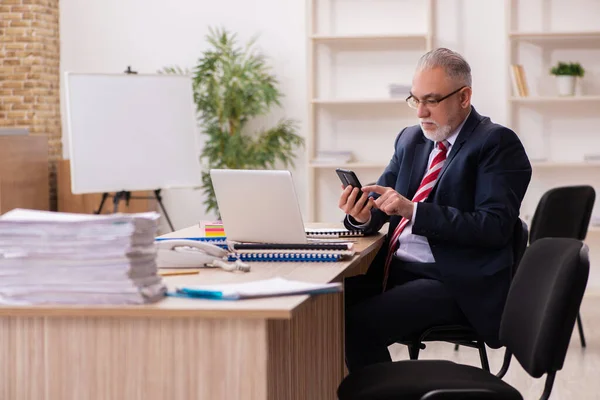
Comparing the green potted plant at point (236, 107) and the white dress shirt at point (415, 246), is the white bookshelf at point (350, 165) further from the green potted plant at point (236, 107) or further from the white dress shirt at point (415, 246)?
the white dress shirt at point (415, 246)

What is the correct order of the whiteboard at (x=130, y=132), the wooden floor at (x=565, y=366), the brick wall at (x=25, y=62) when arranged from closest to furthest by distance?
1. the wooden floor at (x=565, y=366)
2. the whiteboard at (x=130, y=132)
3. the brick wall at (x=25, y=62)

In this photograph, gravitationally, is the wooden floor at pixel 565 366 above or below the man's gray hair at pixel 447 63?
below

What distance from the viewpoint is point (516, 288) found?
2.39 meters

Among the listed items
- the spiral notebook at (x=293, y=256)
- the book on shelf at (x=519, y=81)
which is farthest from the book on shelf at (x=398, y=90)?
the spiral notebook at (x=293, y=256)

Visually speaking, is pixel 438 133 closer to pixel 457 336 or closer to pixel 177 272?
pixel 457 336

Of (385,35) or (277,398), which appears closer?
(277,398)

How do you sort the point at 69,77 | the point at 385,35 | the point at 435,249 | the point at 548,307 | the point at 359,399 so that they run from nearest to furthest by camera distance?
1. the point at 548,307
2. the point at 359,399
3. the point at 435,249
4. the point at 69,77
5. the point at 385,35

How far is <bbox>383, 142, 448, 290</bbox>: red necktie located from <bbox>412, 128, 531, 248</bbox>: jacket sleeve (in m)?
0.18

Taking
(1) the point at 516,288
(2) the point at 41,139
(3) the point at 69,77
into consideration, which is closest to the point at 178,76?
(3) the point at 69,77

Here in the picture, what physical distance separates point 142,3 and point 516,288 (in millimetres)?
5500

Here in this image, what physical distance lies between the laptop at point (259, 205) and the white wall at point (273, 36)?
4112 millimetres

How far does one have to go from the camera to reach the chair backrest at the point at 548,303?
81.7 inches

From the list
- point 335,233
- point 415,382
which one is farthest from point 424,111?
point 415,382

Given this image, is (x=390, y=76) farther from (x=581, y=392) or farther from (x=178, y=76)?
(x=581, y=392)
